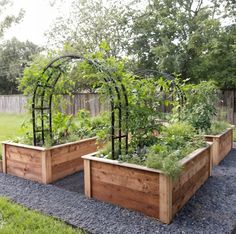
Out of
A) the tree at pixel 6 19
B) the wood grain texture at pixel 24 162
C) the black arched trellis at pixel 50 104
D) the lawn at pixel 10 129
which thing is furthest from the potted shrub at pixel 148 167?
the tree at pixel 6 19

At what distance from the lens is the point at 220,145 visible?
476 centimetres

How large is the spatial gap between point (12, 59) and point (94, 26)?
10081 millimetres

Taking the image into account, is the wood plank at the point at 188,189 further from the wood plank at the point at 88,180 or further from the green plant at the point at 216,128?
the green plant at the point at 216,128

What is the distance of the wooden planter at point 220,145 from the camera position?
460 cm

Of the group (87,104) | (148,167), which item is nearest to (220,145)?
(148,167)

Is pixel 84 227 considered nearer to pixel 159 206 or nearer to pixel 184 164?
pixel 159 206

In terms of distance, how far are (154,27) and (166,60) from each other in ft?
6.11

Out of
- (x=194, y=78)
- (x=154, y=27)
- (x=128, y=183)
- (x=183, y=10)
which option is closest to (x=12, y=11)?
(x=154, y=27)

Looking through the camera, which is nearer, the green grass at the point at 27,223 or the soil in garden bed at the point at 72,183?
the green grass at the point at 27,223

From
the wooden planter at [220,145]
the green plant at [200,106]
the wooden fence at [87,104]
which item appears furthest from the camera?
the wooden fence at [87,104]

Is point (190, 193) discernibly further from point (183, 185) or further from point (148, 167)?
point (148, 167)

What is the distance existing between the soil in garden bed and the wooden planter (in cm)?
245

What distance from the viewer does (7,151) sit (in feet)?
13.3

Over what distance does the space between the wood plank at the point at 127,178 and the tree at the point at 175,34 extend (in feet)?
23.5
